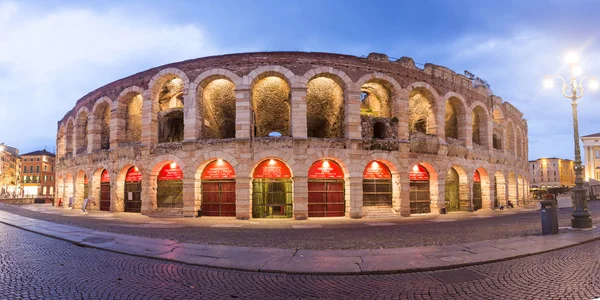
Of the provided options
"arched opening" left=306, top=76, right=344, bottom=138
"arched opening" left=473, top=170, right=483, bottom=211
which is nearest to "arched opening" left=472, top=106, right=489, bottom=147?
"arched opening" left=473, top=170, right=483, bottom=211

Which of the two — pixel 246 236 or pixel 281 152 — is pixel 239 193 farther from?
pixel 246 236

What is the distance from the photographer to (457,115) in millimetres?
27141

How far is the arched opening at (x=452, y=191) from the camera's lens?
25828 millimetres

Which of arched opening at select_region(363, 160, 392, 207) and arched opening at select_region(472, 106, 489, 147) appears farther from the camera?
arched opening at select_region(472, 106, 489, 147)

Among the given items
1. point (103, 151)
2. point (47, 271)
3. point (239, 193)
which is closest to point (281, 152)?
point (239, 193)

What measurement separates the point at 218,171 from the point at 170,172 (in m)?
3.99

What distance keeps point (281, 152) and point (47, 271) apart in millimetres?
13794

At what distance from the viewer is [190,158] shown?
21.4 meters

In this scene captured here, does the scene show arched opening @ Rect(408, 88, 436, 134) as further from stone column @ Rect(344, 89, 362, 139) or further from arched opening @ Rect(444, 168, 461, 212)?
stone column @ Rect(344, 89, 362, 139)

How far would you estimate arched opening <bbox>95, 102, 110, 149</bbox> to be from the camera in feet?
91.0

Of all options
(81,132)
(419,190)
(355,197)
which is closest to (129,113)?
(81,132)

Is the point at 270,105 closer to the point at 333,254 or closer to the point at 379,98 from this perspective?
the point at 379,98

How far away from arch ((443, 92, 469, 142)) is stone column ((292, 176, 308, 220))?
12.3 meters

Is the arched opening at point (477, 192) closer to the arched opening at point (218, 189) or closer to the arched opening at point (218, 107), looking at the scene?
the arched opening at point (218, 189)
